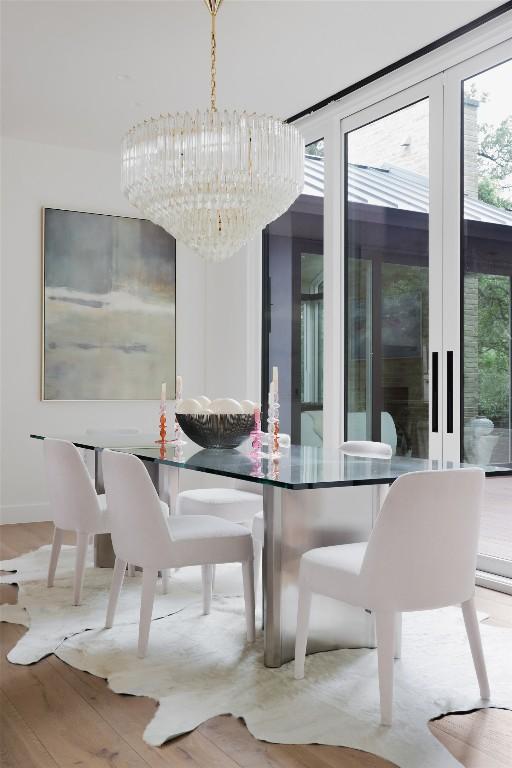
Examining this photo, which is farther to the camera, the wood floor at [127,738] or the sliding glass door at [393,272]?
the sliding glass door at [393,272]

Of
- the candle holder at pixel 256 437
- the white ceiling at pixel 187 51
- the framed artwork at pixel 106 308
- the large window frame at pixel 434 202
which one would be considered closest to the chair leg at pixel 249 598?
the candle holder at pixel 256 437

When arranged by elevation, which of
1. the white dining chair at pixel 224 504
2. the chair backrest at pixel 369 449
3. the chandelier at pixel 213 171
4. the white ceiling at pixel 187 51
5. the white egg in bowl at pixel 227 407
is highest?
the white ceiling at pixel 187 51

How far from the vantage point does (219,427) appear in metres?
3.60

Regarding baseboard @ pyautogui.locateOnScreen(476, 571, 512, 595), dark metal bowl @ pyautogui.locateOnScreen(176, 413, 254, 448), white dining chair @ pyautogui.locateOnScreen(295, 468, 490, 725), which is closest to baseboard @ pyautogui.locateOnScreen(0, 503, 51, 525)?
dark metal bowl @ pyautogui.locateOnScreen(176, 413, 254, 448)

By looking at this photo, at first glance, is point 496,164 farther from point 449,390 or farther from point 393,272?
point 449,390

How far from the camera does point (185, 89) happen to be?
15.9ft

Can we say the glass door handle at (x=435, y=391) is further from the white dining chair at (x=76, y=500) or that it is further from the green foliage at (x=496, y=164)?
the white dining chair at (x=76, y=500)

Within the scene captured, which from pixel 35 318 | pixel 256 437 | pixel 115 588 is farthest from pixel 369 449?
pixel 35 318

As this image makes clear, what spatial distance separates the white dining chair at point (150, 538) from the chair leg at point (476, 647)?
34.9 inches

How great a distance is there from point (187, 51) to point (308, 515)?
2.77 m

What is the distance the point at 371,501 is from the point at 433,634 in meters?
0.61

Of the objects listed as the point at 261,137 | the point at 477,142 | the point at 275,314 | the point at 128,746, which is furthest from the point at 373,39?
the point at 128,746

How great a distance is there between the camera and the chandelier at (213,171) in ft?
11.3

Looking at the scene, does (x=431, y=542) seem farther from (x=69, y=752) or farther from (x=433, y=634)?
(x=69, y=752)
